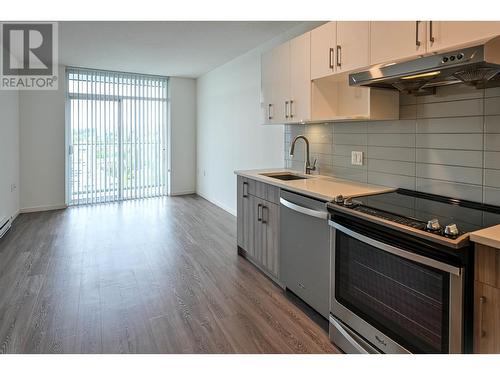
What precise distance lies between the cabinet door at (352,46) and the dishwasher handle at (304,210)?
3.36ft

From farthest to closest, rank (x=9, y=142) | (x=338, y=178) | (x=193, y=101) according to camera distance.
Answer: (x=193, y=101) < (x=9, y=142) < (x=338, y=178)

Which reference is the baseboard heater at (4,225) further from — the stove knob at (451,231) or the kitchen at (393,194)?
the stove knob at (451,231)

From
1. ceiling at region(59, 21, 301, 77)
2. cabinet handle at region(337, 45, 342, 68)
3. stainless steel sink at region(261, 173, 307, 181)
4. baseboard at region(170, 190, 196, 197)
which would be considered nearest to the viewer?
cabinet handle at region(337, 45, 342, 68)

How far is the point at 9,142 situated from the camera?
492 cm

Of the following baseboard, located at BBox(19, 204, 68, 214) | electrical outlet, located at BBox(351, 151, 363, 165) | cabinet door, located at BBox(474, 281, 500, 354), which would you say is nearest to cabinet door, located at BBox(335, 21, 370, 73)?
electrical outlet, located at BBox(351, 151, 363, 165)

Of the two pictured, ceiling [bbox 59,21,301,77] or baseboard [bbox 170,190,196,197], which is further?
baseboard [bbox 170,190,196,197]

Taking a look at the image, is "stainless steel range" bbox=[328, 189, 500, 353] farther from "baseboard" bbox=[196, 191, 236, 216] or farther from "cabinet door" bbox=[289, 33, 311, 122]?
"baseboard" bbox=[196, 191, 236, 216]

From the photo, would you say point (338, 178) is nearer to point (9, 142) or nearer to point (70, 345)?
point (70, 345)

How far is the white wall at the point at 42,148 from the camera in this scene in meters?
5.63

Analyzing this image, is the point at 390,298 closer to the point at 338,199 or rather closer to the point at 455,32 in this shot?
the point at 338,199

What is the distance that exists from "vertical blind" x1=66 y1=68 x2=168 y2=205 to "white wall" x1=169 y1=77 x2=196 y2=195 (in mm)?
168

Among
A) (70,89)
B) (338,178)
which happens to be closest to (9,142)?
(70,89)

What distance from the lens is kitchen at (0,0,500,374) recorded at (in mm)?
1546
